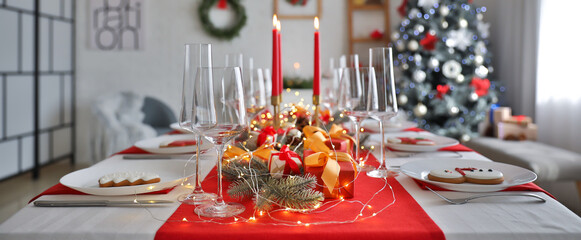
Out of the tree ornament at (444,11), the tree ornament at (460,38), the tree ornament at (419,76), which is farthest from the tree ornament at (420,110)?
the tree ornament at (444,11)

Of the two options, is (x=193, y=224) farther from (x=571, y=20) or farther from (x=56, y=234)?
(x=571, y=20)

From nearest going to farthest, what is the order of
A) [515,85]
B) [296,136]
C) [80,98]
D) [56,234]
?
1. [56,234]
2. [296,136]
3. [515,85]
4. [80,98]

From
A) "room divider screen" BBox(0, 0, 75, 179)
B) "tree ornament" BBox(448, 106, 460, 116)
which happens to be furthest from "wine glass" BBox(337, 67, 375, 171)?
"room divider screen" BBox(0, 0, 75, 179)

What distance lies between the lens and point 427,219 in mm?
903

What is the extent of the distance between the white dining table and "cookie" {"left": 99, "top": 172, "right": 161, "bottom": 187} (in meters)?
0.04

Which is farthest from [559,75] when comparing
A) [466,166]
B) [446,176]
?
[446,176]

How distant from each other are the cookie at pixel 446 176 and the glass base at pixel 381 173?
15 centimetres

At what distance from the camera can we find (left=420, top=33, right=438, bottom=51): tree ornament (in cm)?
426

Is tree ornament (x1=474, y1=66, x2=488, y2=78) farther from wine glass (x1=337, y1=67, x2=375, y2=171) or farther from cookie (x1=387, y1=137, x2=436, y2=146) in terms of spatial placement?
wine glass (x1=337, y1=67, x2=375, y2=171)

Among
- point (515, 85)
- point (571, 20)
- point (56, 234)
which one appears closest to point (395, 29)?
point (515, 85)

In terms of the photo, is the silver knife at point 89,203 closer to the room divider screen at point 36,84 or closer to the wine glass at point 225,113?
the wine glass at point 225,113

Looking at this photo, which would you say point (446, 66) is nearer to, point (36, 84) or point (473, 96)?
point (473, 96)

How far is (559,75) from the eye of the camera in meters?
3.97

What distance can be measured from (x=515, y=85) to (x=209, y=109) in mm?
4300
